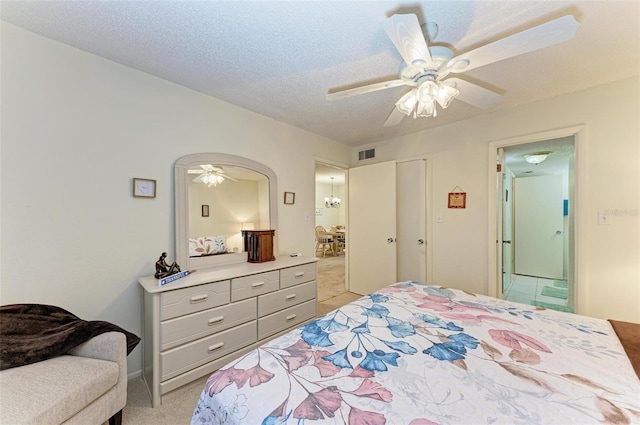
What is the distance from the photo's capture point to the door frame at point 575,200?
2.21m

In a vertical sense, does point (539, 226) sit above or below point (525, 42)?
below

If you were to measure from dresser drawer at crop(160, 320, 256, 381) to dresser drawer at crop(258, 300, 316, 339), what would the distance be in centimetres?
10

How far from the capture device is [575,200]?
89.9 inches

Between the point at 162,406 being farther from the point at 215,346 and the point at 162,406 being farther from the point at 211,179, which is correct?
the point at 211,179

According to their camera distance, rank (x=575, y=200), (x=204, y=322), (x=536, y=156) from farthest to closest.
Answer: (x=536, y=156)
(x=575, y=200)
(x=204, y=322)

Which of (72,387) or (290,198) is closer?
(72,387)

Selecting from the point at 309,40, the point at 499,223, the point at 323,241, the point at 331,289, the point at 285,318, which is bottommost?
the point at 331,289

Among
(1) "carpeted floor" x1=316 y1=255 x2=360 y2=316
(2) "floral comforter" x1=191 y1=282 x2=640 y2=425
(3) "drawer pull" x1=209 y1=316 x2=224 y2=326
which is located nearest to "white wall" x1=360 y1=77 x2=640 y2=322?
(2) "floral comforter" x1=191 y1=282 x2=640 y2=425

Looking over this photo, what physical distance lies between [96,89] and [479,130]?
3655 millimetres

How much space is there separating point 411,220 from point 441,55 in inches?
90.4

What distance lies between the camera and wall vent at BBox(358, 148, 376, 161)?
3803mm

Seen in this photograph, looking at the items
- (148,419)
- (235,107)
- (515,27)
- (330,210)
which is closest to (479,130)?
(515,27)

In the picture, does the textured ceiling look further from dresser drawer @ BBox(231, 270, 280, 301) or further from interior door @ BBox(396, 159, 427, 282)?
dresser drawer @ BBox(231, 270, 280, 301)

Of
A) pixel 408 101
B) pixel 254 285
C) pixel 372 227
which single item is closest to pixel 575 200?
pixel 408 101
